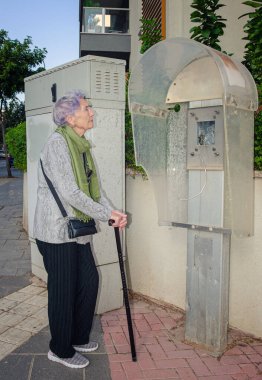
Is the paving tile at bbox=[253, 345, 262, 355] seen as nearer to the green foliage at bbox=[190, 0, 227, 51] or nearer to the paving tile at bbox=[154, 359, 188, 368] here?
the paving tile at bbox=[154, 359, 188, 368]

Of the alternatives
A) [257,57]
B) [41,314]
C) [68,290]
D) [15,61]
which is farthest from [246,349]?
[15,61]

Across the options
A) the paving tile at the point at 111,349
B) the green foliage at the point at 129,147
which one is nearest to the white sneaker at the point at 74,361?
the paving tile at the point at 111,349

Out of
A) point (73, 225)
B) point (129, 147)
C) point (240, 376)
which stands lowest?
point (240, 376)

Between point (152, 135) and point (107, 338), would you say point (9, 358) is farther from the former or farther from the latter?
point (152, 135)

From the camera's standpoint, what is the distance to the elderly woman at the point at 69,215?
2.71 meters

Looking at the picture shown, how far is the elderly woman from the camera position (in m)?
2.71

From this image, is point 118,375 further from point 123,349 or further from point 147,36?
point 147,36

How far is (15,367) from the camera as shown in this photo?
2986mm

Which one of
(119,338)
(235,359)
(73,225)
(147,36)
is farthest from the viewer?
(147,36)

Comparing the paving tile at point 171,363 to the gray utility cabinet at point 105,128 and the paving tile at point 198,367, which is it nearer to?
the paving tile at point 198,367

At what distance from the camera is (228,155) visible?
2.89m

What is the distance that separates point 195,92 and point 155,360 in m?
2.04

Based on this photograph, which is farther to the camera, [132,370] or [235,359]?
[235,359]

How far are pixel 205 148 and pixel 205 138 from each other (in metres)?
0.08
